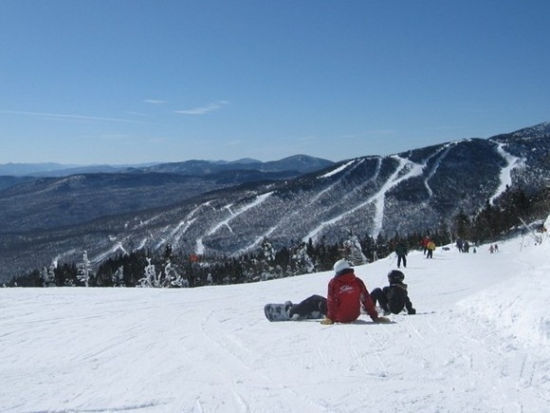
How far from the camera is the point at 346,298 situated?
31.5 ft

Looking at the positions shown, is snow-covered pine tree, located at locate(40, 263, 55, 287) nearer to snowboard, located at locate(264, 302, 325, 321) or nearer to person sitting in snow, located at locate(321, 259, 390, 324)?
snowboard, located at locate(264, 302, 325, 321)

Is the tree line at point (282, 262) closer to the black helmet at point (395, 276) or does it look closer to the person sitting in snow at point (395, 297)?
the person sitting in snow at point (395, 297)

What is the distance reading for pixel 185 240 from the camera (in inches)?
7721

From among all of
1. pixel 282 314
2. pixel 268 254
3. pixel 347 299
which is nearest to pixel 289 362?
pixel 347 299

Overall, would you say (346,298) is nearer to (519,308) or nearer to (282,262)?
(519,308)

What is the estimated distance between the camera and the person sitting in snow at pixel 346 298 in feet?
31.2

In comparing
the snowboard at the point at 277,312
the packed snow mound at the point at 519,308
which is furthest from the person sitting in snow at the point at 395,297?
the snowboard at the point at 277,312

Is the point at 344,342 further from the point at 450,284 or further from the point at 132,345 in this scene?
the point at 450,284

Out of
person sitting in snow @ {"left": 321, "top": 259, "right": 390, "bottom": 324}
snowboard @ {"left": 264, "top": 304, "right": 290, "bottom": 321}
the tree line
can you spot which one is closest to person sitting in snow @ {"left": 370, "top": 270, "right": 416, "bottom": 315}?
person sitting in snow @ {"left": 321, "top": 259, "right": 390, "bottom": 324}

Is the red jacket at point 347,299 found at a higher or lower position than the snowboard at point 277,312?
higher

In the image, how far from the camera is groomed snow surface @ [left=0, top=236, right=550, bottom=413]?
17.3ft

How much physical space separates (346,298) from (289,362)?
9.81 feet

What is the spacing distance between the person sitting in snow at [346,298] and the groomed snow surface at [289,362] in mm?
337

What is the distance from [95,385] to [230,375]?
156 cm
